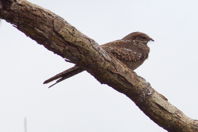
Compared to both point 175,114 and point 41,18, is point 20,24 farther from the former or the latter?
point 175,114

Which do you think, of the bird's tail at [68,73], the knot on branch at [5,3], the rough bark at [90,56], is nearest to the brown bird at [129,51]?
the bird's tail at [68,73]

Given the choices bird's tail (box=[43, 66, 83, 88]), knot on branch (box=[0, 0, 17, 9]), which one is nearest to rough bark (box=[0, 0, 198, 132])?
knot on branch (box=[0, 0, 17, 9])

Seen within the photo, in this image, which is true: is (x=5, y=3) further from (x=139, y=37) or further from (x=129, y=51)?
(x=139, y=37)

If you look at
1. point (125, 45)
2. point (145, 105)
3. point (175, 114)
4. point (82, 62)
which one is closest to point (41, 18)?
point (82, 62)

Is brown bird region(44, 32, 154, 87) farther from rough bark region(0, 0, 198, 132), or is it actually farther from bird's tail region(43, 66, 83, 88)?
rough bark region(0, 0, 198, 132)

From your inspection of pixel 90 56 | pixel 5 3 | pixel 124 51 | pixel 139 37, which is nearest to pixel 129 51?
pixel 124 51
